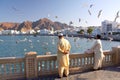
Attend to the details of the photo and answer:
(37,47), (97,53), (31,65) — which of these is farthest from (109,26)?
(31,65)

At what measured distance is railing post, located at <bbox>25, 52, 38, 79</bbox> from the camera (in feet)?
27.1

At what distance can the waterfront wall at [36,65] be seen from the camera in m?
8.16

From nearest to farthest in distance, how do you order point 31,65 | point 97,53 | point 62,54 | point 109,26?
point 62,54
point 31,65
point 97,53
point 109,26

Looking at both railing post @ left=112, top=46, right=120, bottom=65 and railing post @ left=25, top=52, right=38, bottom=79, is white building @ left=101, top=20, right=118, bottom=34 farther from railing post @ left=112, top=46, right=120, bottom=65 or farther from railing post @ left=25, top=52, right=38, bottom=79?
railing post @ left=25, top=52, right=38, bottom=79

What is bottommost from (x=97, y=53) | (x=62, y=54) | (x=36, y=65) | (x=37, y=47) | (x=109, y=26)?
(x=37, y=47)

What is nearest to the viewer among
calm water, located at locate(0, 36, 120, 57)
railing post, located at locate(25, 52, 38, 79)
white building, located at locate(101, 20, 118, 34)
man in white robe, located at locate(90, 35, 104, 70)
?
railing post, located at locate(25, 52, 38, 79)

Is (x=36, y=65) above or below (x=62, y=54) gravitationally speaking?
below

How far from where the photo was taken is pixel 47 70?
8828 mm

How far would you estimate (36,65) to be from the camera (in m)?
8.45

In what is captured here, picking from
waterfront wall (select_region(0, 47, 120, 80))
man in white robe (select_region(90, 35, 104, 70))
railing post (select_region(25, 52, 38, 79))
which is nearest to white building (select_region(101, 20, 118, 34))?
man in white robe (select_region(90, 35, 104, 70))

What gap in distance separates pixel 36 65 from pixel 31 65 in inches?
8.6

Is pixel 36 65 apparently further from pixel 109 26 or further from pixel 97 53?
pixel 109 26

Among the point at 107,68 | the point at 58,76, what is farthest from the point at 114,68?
the point at 58,76

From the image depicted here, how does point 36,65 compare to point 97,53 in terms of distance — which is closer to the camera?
point 36,65
